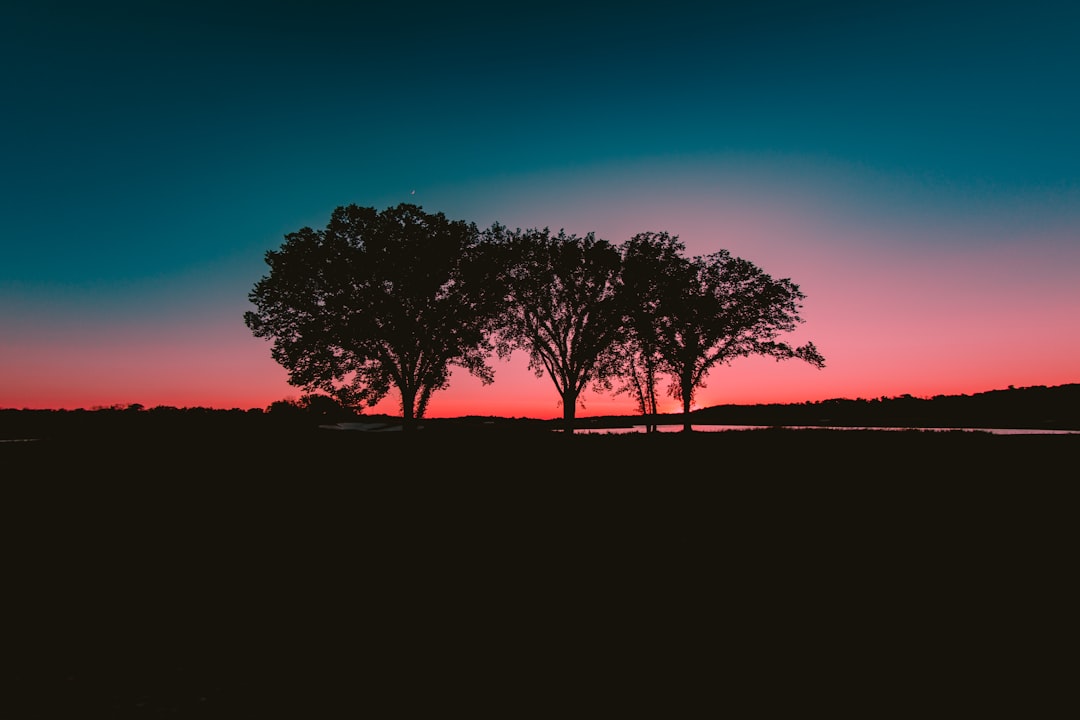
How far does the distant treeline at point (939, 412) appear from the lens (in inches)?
1699

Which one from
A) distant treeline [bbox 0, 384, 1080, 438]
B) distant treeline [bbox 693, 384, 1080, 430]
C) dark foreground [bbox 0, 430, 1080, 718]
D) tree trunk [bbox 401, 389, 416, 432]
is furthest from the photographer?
distant treeline [bbox 693, 384, 1080, 430]

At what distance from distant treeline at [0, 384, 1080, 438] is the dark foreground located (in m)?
11.5

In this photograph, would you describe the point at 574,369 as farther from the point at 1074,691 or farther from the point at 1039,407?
the point at 1039,407

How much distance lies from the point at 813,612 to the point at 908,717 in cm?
232

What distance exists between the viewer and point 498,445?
23.7 metres

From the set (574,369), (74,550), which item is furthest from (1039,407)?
(74,550)

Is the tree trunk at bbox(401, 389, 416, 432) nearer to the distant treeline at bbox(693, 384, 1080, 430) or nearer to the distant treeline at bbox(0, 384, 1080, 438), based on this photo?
the distant treeline at bbox(0, 384, 1080, 438)

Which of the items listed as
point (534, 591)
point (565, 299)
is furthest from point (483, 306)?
point (534, 591)

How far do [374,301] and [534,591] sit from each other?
3109 cm

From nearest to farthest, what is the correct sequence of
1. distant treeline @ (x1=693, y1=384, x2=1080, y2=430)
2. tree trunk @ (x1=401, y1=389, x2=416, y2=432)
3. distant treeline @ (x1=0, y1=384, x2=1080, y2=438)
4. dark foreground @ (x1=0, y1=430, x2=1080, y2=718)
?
dark foreground @ (x1=0, y1=430, x2=1080, y2=718) < distant treeline @ (x1=0, y1=384, x2=1080, y2=438) < tree trunk @ (x1=401, y1=389, x2=416, y2=432) < distant treeline @ (x1=693, y1=384, x2=1080, y2=430)

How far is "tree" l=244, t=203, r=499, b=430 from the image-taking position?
34.4 metres

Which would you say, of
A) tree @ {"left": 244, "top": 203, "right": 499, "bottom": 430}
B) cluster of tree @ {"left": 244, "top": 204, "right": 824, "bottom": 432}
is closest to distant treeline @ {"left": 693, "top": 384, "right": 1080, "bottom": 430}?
cluster of tree @ {"left": 244, "top": 204, "right": 824, "bottom": 432}

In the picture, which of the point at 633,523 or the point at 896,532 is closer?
the point at 896,532

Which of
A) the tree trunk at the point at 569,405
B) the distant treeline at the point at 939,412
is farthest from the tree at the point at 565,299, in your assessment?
the distant treeline at the point at 939,412
